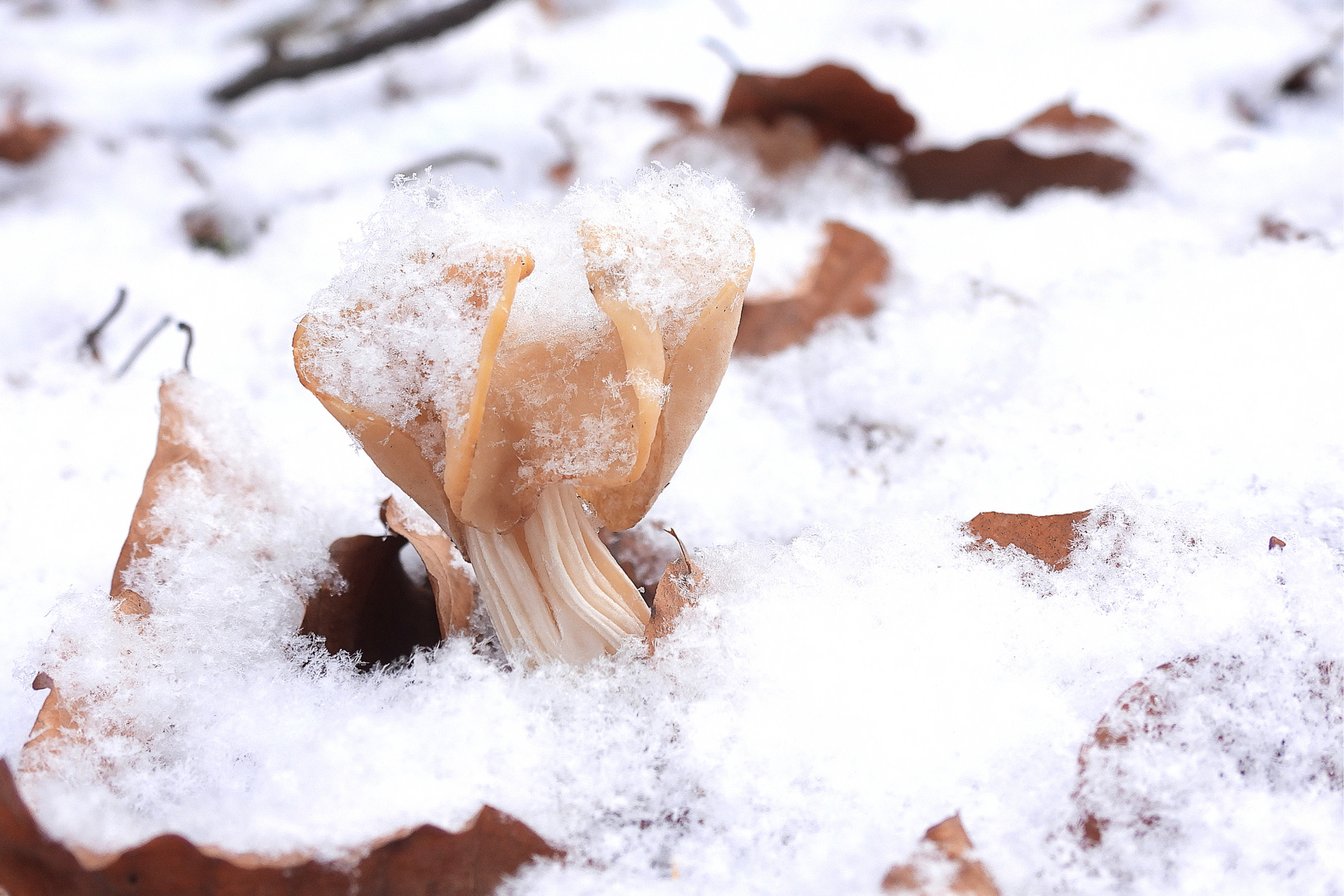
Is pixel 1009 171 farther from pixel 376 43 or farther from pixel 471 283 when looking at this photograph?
pixel 376 43

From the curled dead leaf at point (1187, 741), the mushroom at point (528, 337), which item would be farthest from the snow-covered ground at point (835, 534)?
the mushroom at point (528, 337)

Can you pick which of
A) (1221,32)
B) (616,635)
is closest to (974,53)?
(1221,32)

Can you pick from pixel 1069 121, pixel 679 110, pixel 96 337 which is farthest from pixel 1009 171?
pixel 96 337

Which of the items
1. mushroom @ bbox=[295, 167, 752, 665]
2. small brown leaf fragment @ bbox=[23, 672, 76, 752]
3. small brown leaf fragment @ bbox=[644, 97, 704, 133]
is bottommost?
small brown leaf fragment @ bbox=[644, 97, 704, 133]

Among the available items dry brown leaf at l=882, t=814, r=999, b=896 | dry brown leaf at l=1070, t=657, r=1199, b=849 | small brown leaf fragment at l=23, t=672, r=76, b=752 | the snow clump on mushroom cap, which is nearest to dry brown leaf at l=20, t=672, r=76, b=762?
small brown leaf fragment at l=23, t=672, r=76, b=752

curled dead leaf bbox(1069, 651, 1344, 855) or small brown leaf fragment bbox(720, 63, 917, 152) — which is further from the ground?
curled dead leaf bbox(1069, 651, 1344, 855)

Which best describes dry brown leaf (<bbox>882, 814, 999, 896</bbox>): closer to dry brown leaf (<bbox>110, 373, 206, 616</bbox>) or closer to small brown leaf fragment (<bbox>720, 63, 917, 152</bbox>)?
dry brown leaf (<bbox>110, 373, 206, 616</bbox>)
